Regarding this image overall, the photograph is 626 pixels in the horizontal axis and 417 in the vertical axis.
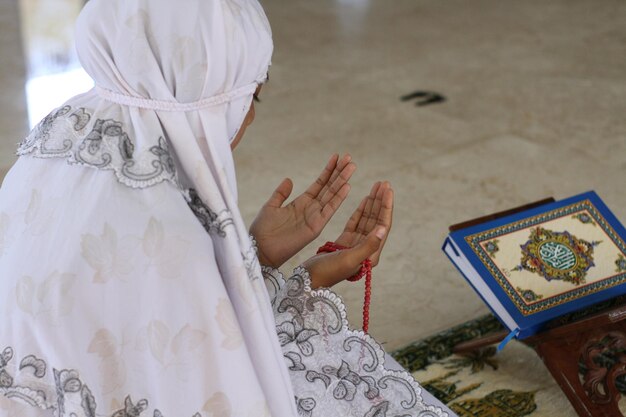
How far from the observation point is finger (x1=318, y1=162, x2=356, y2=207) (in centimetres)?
217

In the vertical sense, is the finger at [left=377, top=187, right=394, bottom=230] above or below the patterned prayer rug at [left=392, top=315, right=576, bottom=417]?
above

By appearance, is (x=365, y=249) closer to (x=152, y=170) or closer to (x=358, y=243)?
(x=358, y=243)

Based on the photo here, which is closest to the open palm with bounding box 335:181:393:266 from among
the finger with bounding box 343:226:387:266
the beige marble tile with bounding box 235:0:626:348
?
the finger with bounding box 343:226:387:266

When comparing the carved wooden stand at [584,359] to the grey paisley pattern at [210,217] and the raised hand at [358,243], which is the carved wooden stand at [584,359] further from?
the grey paisley pattern at [210,217]

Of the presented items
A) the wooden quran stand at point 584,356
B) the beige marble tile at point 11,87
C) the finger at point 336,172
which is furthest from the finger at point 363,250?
the beige marble tile at point 11,87

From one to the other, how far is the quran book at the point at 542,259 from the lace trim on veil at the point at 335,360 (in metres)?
0.52

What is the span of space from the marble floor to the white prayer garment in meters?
1.28

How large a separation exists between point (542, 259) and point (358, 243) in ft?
2.11

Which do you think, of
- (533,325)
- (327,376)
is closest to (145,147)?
(327,376)

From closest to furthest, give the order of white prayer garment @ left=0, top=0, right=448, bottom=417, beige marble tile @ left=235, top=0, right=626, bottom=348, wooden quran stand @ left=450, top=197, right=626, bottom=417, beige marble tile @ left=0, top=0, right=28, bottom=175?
white prayer garment @ left=0, top=0, right=448, bottom=417 → wooden quran stand @ left=450, top=197, right=626, bottom=417 → beige marble tile @ left=235, top=0, right=626, bottom=348 → beige marble tile @ left=0, top=0, right=28, bottom=175

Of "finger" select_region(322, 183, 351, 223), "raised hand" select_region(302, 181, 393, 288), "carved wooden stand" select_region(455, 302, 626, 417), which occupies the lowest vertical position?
"carved wooden stand" select_region(455, 302, 626, 417)

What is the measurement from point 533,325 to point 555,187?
1540 millimetres

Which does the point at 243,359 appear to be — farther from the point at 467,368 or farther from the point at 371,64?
the point at 371,64

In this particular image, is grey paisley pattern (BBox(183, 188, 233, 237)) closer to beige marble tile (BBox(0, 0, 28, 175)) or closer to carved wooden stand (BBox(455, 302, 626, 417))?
carved wooden stand (BBox(455, 302, 626, 417))
